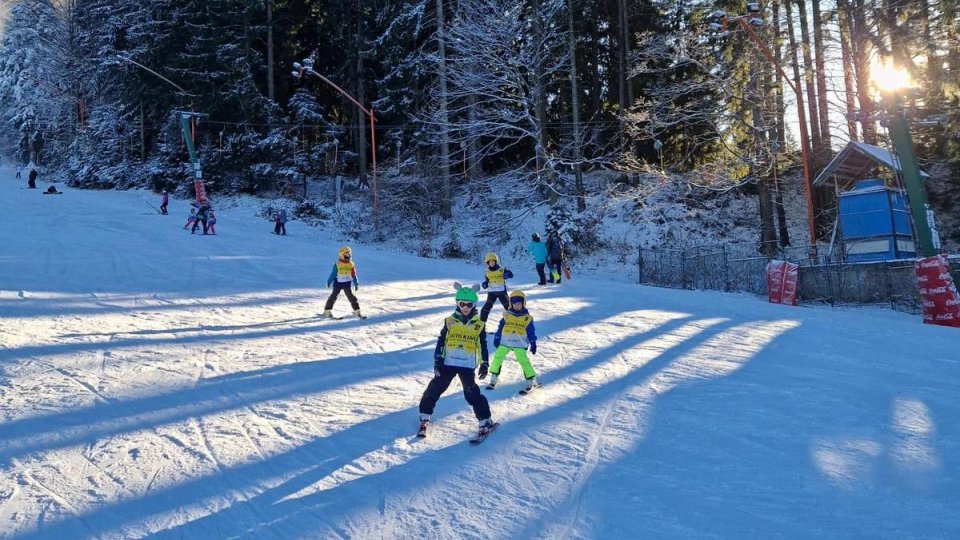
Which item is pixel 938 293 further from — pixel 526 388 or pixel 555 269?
pixel 526 388

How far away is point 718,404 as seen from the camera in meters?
7.29

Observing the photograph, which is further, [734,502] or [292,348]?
[292,348]

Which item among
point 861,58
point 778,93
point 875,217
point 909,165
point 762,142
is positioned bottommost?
point 875,217

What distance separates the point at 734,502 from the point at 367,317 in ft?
29.4

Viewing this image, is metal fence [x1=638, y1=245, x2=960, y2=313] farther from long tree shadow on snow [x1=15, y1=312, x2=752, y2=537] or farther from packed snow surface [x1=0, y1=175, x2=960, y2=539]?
long tree shadow on snow [x1=15, y1=312, x2=752, y2=537]

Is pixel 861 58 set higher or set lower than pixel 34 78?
lower

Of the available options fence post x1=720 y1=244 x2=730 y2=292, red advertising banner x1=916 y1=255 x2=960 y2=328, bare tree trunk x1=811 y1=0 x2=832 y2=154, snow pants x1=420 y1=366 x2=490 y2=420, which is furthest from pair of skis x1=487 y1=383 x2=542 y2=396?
bare tree trunk x1=811 y1=0 x2=832 y2=154

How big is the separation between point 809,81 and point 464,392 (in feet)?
71.5

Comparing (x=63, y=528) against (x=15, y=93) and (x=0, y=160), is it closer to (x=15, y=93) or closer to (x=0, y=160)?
(x=15, y=93)

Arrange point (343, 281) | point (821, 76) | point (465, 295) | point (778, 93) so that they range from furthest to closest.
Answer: point (778, 93)
point (821, 76)
point (343, 281)
point (465, 295)

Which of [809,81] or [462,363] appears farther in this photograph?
[809,81]

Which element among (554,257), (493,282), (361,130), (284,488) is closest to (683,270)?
(554,257)

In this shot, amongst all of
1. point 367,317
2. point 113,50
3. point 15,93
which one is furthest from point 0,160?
point 367,317

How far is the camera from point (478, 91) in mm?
27812
